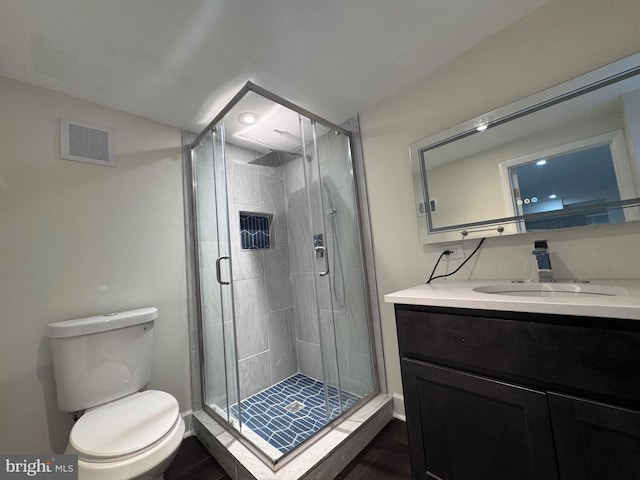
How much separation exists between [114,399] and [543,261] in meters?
2.22

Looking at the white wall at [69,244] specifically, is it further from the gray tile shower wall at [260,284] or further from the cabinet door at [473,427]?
the cabinet door at [473,427]

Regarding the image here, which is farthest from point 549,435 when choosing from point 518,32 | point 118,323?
point 118,323

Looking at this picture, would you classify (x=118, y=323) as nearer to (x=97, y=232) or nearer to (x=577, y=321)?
(x=97, y=232)

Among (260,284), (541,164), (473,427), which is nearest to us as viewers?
(473,427)

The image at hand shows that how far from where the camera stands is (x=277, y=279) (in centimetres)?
238

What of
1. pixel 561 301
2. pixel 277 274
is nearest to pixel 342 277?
pixel 277 274

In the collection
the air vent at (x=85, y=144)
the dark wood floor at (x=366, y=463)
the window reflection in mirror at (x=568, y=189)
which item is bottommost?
the dark wood floor at (x=366, y=463)

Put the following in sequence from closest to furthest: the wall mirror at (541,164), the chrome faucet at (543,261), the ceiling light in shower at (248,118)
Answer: the wall mirror at (541,164)
the chrome faucet at (543,261)
the ceiling light in shower at (248,118)

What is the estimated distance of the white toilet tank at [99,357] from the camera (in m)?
1.23

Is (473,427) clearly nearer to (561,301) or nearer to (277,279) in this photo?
(561,301)

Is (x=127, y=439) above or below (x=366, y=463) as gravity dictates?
above

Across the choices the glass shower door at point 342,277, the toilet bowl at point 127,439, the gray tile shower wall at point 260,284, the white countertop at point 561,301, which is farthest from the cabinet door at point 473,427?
the gray tile shower wall at point 260,284

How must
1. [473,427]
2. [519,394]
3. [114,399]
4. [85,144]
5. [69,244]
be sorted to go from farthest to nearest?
[85,144] → [69,244] → [114,399] → [473,427] → [519,394]

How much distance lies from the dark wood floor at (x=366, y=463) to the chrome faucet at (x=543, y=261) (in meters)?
1.15
